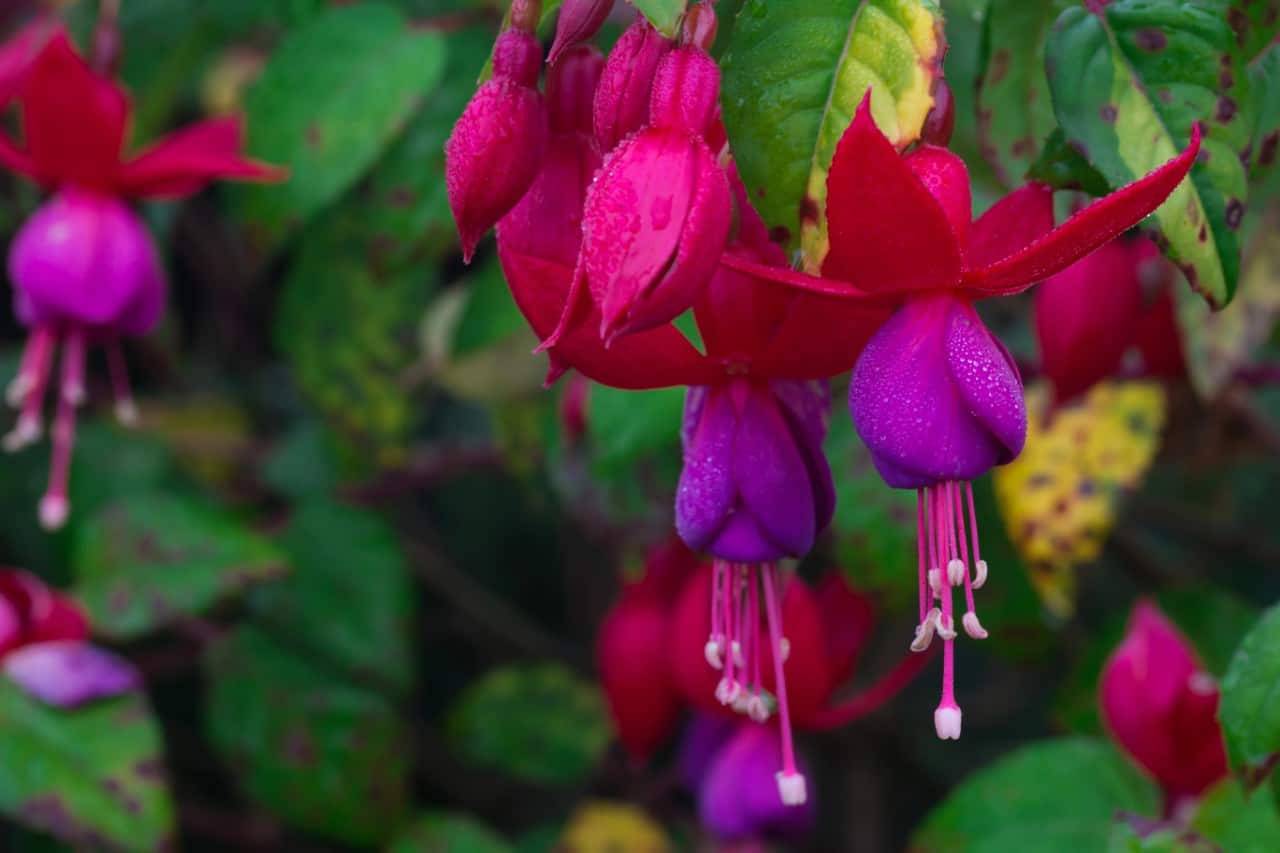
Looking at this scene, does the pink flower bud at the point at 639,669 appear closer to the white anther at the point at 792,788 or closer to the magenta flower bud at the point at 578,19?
the white anther at the point at 792,788

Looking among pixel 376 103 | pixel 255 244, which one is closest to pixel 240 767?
pixel 255 244

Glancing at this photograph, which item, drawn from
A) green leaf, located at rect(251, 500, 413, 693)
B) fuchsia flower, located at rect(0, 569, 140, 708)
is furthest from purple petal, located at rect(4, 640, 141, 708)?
green leaf, located at rect(251, 500, 413, 693)

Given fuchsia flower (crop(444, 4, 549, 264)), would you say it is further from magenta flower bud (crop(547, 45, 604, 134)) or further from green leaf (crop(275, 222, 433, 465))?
green leaf (crop(275, 222, 433, 465))

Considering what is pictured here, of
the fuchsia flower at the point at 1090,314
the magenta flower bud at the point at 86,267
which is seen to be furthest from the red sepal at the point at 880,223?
the magenta flower bud at the point at 86,267

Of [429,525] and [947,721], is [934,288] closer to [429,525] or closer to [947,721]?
[947,721]

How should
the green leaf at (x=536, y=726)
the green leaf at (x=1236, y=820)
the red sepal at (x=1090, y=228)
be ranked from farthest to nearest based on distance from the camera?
the green leaf at (x=536, y=726), the green leaf at (x=1236, y=820), the red sepal at (x=1090, y=228)

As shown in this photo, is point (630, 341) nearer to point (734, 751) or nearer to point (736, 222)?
point (736, 222)

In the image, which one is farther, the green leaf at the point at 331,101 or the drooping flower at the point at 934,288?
the green leaf at the point at 331,101
